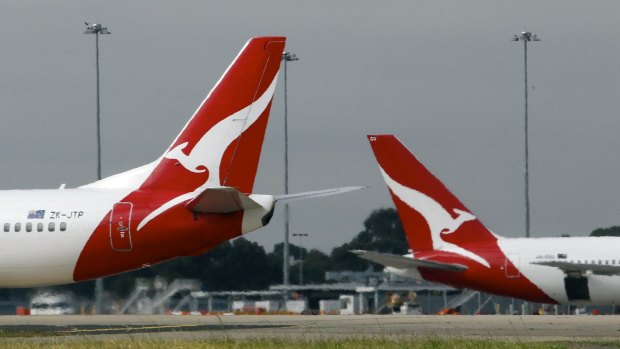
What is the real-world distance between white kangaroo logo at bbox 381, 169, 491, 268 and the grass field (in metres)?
24.4

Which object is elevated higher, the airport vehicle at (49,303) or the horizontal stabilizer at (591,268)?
the horizontal stabilizer at (591,268)

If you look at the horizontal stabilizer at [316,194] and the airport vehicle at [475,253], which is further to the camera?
the airport vehicle at [475,253]

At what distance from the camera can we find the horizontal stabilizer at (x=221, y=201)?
39.3 metres

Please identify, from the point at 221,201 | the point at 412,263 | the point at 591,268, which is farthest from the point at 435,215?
the point at 221,201

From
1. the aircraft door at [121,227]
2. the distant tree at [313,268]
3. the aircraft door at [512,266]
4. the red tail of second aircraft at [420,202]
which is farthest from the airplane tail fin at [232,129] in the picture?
the distant tree at [313,268]

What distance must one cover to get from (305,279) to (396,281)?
5678 millimetres

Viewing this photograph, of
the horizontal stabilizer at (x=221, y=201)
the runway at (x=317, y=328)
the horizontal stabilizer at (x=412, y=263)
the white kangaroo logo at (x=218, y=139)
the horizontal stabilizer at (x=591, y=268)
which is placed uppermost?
the white kangaroo logo at (x=218, y=139)

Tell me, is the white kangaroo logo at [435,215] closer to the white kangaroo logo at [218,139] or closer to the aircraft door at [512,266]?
the aircraft door at [512,266]

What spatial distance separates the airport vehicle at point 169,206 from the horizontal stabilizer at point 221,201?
2.3 inches

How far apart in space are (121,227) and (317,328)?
7.64m

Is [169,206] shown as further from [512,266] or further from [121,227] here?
[512,266]

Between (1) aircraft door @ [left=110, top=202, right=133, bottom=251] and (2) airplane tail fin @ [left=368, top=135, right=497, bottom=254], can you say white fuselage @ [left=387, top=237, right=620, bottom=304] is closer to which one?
(2) airplane tail fin @ [left=368, top=135, right=497, bottom=254]

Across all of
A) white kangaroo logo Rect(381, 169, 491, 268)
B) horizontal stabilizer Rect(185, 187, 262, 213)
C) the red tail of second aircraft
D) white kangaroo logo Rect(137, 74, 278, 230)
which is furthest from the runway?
the red tail of second aircraft

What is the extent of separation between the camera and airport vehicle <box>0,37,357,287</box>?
41188mm
